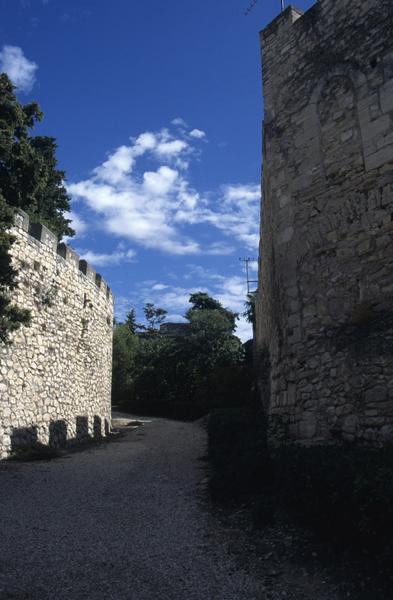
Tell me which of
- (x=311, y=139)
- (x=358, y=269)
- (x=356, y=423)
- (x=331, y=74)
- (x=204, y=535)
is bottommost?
(x=204, y=535)

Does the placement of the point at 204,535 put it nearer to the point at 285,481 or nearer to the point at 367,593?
the point at 285,481

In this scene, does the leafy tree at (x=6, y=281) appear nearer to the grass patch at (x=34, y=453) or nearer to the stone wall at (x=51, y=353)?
the stone wall at (x=51, y=353)

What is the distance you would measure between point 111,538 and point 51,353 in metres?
7.36

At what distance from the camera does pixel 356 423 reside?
5.55m

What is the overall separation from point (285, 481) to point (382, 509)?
1461 millimetres

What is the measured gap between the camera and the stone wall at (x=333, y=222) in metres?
5.73

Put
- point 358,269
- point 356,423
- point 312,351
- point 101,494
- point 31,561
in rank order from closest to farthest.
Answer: point 31,561, point 356,423, point 358,269, point 312,351, point 101,494

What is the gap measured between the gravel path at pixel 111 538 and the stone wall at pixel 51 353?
1.52 m

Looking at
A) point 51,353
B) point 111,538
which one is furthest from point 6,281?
point 111,538

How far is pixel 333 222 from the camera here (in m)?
6.51

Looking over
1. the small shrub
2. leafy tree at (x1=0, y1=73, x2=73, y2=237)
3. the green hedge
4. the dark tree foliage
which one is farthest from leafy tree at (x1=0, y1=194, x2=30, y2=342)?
the dark tree foliage

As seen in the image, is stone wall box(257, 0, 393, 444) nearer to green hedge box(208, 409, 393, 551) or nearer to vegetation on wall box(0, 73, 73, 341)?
green hedge box(208, 409, 393, 551)

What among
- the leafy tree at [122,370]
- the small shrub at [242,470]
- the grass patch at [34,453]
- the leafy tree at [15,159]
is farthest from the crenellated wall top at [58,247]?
the leafy tree at [122,370]

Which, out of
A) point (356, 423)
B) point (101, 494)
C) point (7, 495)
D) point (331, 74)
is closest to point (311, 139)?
point (331, 74)
